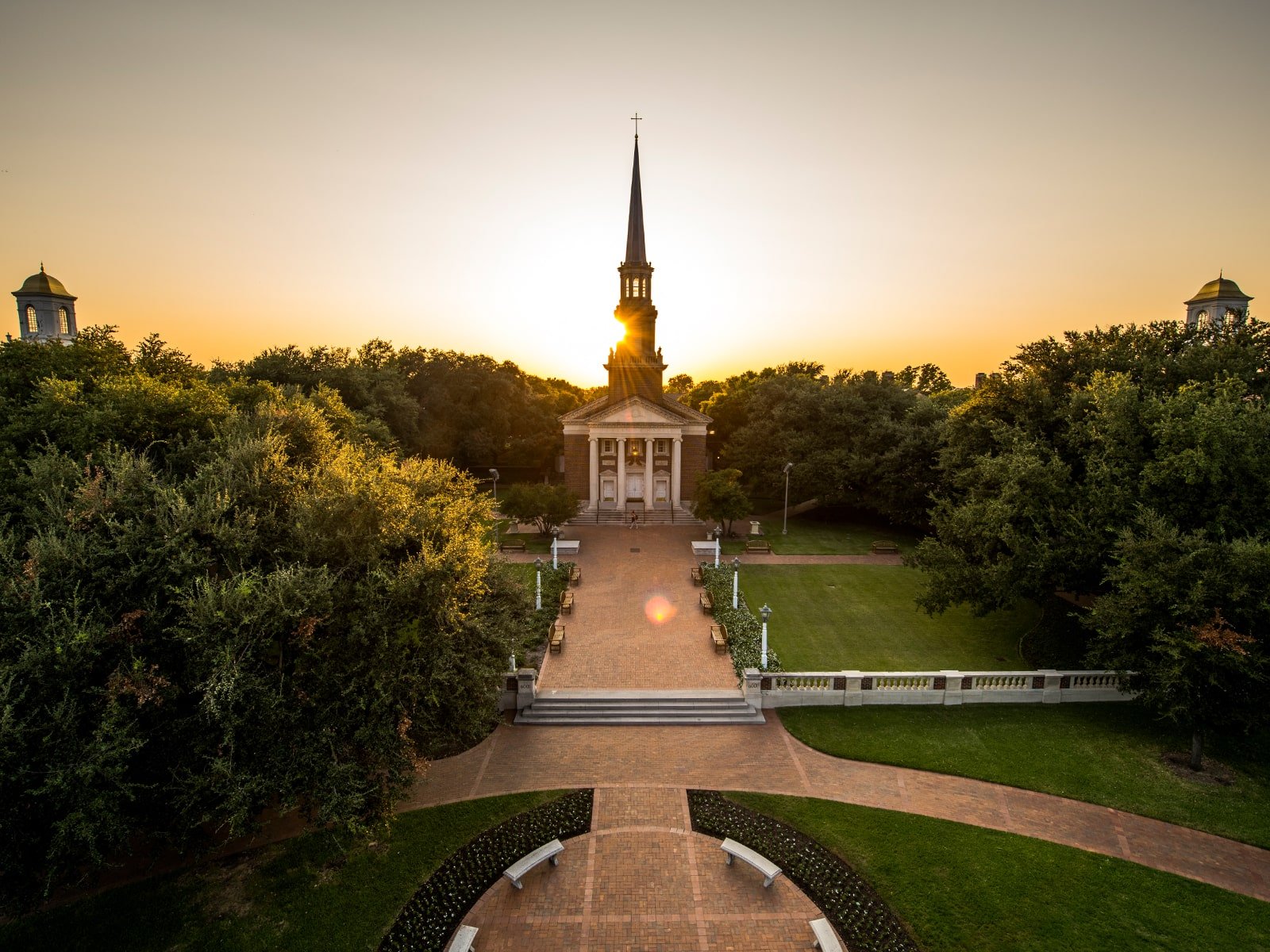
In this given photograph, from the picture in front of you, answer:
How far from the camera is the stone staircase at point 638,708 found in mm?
17578

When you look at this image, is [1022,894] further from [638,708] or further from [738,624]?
[738,624]

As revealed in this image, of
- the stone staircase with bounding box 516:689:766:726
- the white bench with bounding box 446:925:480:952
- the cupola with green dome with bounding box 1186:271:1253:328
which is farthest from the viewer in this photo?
the cupola with green dome with bounding box 1186:271:1253:328

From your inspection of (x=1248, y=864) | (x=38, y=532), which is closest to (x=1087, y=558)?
(x=1248, y=864)

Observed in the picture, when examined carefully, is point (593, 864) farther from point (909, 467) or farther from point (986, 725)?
point (909, 467)

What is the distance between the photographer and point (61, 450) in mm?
16281

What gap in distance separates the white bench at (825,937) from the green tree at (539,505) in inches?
1041

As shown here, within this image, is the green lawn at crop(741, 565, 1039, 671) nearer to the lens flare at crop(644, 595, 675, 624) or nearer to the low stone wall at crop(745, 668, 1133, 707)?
the low stone wall at crop(745, 668, 1133, 707)

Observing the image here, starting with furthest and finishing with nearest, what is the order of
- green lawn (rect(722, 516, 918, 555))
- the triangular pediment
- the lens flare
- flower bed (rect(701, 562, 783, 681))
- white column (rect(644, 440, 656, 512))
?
white column (rect(644, 440, 656, 512)) → the triangular pediment → green lawn (rect(722, 516, 918, 555)) → the lens flare → flower bed (rect(701, 562, 783, 681))

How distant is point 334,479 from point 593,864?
31.1ft

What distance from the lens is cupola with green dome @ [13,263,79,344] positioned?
57.4 m

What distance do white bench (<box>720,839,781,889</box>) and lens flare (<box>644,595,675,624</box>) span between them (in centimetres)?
1230

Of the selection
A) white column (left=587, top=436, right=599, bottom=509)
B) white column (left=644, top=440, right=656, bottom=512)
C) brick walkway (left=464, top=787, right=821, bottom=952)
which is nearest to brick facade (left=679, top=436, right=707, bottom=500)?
white column (left=644, top=440, right=656, bottom=512)

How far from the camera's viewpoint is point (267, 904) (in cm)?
1118

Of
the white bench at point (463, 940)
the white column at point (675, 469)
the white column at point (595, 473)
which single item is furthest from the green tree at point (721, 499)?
the white bench at point (463, 940)
